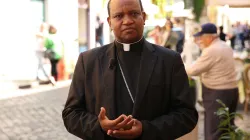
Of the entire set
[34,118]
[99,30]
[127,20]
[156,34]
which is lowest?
[34,118]

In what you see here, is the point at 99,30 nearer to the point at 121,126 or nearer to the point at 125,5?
the point at 125,5

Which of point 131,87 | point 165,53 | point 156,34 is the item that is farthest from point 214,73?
point 156,34

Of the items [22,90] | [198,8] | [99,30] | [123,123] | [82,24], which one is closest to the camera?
[198,8]

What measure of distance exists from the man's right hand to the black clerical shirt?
0.17 meters

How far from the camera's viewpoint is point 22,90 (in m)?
15.8

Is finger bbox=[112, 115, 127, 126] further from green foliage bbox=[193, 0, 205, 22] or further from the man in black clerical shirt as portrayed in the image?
green foliage bbox=[193, 0, 205, 22]

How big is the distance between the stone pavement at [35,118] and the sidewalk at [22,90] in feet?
1.27

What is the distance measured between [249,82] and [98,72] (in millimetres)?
8942

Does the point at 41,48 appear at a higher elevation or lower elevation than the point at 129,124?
lower

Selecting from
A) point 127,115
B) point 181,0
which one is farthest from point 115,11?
point 181,0

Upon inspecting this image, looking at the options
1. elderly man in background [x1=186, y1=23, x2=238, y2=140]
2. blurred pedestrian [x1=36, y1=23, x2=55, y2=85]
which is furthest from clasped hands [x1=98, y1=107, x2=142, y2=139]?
blurred pedestrian [x1=36, y1=23, x2=55, y2=85]

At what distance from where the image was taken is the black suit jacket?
229cm

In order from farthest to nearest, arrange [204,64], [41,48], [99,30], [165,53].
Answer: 1. [99,30]
2. [41,48]
3. [204,64]
4. [165,53]

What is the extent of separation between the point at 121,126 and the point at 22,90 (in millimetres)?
14033
